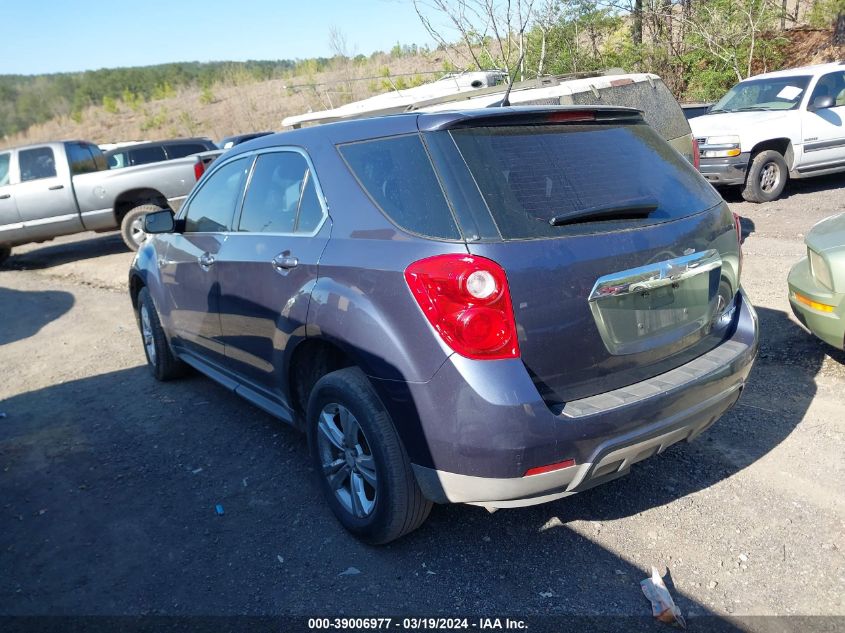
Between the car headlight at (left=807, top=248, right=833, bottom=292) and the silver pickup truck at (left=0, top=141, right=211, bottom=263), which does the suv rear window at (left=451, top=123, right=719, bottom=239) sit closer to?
the car headlight at (left=807, top=248, right=833, bottom=292)

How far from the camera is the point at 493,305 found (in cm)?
255

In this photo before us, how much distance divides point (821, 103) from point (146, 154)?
43.1 feet

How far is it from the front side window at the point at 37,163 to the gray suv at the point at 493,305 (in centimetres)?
1025

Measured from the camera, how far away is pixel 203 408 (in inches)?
197

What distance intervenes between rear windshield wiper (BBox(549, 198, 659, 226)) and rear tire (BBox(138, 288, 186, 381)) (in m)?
3.56

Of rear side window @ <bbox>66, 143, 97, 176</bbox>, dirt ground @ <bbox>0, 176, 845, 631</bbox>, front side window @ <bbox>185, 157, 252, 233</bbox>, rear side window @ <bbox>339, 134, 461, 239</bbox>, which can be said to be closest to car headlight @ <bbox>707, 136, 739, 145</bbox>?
dirt ground @ <bbox>0, 176, 845, 631</bbox>

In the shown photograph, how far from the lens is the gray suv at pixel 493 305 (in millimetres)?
2566

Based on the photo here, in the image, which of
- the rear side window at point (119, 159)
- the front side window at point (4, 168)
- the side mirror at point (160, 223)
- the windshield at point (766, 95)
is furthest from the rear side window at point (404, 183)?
the rear side window at point (119, 159)

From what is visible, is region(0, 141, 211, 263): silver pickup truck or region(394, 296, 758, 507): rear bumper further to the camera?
region(0, 141, 211, 263): silver pickup truck

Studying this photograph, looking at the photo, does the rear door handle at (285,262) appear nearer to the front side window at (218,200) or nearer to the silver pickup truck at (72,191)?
the front side window at (218,200)

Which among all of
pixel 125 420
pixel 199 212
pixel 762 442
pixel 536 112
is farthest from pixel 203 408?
pixel 762 442

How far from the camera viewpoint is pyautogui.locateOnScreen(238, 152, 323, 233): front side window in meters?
3.37

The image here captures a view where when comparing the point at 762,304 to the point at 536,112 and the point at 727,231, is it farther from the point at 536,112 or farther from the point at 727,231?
the point at 536,112

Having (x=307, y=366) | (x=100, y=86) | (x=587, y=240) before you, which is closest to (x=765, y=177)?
(x=587, y=240)
